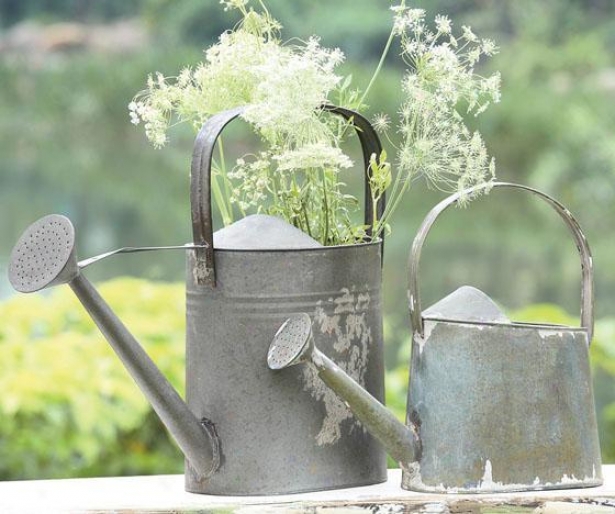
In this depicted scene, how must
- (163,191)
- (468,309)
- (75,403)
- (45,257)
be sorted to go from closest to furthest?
1. (45,257)
2. (468,309)
3. (75,403)
4. (163,191)

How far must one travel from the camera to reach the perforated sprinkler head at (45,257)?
1.54m

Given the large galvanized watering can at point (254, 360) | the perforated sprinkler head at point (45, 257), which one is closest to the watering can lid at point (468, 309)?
the large galvanized watering can at point (254, 360)

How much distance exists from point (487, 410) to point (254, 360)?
0.34 meters

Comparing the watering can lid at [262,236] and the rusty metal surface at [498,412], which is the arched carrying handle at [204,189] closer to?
the watering can lid at [262,236]

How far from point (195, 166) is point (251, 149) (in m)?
13.5

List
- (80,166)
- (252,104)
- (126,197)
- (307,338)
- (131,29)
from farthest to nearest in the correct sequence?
(131,29) < (80,166) < (126,197) < (252,104) < (307,338)

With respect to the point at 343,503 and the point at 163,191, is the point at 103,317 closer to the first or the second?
the point at 343,503

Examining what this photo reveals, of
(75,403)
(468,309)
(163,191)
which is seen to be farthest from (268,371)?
(163,191)

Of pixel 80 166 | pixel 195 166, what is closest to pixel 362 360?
pixel 195 166

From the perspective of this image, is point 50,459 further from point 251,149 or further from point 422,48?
point 251,149

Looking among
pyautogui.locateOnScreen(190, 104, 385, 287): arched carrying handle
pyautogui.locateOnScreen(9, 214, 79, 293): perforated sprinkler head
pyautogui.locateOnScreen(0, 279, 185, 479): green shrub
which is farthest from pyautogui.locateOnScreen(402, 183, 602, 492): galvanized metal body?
pyautogui.locateOnScreen(0, 279, 185, 479): green shrub

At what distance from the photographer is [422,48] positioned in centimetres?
174

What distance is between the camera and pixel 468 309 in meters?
1.77

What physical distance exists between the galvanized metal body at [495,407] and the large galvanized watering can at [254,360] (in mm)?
117
